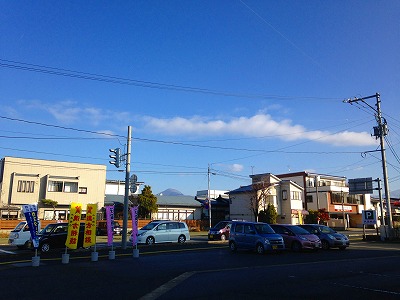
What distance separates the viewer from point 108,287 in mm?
9602

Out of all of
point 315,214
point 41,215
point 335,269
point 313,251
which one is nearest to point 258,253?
point 313,251

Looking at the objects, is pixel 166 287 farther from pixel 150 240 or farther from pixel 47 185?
pixel 47 185

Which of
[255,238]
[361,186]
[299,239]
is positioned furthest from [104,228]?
[361,186]

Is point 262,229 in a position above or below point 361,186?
below

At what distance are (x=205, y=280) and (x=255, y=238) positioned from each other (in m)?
8.94

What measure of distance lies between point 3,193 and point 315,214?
144ft

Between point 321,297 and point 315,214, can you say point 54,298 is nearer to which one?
point 321,297

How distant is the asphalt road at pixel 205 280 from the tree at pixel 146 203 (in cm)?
3425

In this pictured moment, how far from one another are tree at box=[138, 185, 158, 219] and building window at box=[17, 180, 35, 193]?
14.0 meters

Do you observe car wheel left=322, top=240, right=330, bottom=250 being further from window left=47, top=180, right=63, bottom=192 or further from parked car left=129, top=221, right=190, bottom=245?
window left=47, top=180, right=63, bottom=192

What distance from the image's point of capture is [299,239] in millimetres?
20578

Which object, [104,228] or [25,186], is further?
[25,186]

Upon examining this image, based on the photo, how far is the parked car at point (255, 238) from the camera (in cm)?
1866

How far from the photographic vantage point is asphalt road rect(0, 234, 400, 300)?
8.70 meters
